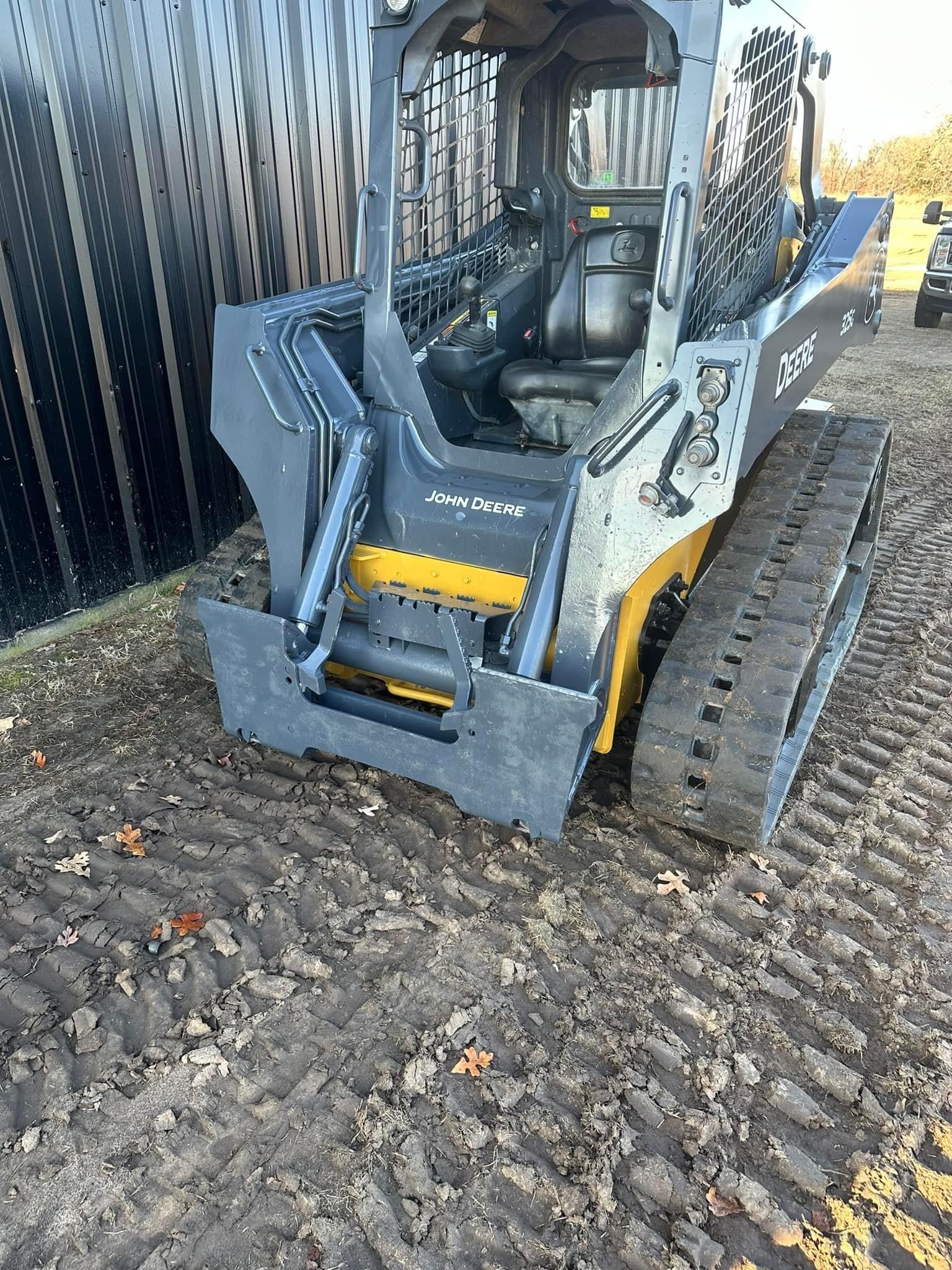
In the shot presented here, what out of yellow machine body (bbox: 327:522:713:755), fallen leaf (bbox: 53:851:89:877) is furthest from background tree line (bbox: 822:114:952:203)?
fallen leaf (bbox: 53:851:89:877)

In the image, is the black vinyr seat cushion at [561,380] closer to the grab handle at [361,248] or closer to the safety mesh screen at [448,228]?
the safety mesh screen at [448,228]

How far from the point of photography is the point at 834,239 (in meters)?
4.01

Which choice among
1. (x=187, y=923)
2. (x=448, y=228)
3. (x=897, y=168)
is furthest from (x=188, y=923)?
(x=897, y=168)

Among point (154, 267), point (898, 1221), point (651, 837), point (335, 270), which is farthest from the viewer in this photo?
point (335, 270)

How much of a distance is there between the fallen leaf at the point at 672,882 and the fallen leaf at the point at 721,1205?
95 centimetres

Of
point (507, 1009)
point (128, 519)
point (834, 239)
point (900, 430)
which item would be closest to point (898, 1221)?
point (507, 1009)

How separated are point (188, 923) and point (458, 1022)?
2.94 feet

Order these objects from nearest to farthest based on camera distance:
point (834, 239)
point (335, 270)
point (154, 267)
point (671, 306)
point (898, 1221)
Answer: point (898, 1221), point (671, 306), point (834, 239), point (154, 267), point (335, 270)

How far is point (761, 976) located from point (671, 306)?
6.67ft

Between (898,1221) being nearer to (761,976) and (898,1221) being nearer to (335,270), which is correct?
(761,976)

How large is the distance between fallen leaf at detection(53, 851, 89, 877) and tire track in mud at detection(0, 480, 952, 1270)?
0.04m

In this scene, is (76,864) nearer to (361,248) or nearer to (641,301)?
(361,248)

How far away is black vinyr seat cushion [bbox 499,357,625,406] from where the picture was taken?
11.7 feet

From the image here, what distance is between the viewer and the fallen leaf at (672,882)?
280 cm
